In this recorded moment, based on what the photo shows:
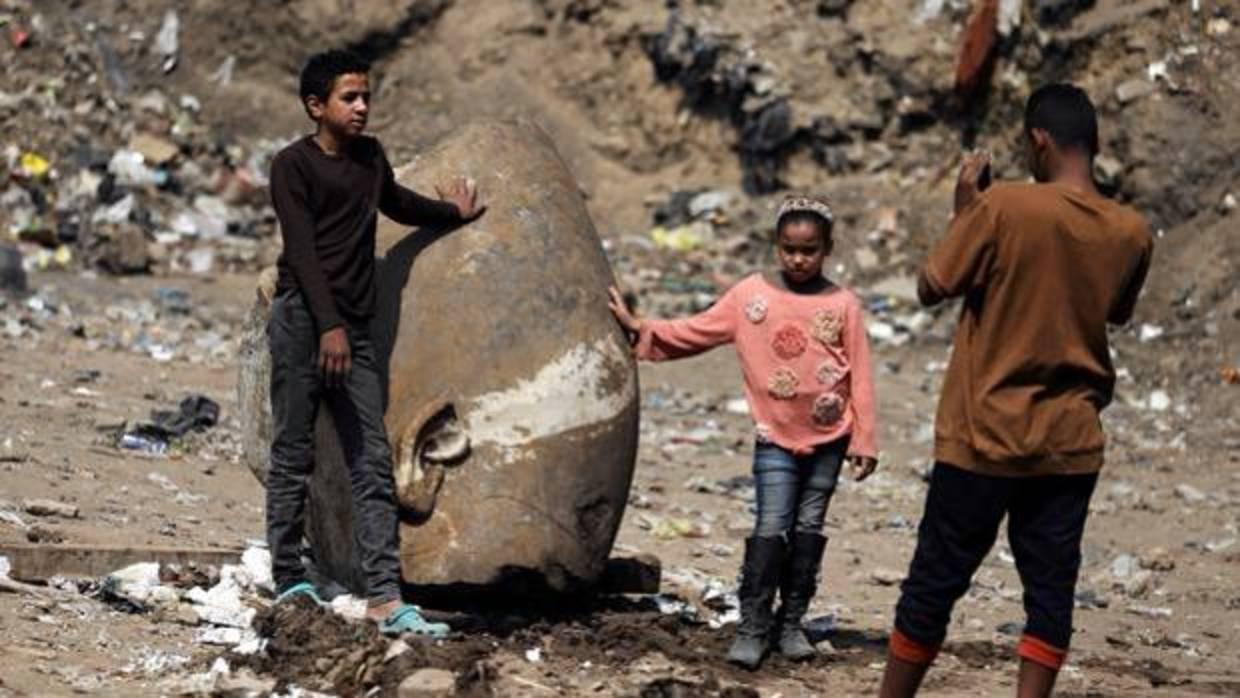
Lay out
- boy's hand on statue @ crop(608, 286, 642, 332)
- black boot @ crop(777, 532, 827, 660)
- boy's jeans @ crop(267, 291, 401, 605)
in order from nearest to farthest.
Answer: boy's jeans @ crop(267, 291, 401, 605), black boot @ crop(777, 532, 827, 660), boy's hand on statue @ crop(608, 286, 642, 332)

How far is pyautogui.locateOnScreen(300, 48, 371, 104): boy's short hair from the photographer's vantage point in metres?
6.08

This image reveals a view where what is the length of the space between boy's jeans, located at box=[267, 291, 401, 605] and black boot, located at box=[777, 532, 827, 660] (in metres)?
1.04

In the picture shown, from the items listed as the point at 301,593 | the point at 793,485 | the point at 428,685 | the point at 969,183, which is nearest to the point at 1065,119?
the point at 969,183

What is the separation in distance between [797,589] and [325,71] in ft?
6.10

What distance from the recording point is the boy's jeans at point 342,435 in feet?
19.6

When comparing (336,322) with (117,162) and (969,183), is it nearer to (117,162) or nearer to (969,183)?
(969,183)

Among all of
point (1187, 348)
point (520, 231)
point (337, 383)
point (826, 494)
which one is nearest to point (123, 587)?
point (337, 383)

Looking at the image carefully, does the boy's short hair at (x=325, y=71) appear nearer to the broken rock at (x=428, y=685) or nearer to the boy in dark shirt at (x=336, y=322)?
the boy in dark shirt at (x=336, y=322)

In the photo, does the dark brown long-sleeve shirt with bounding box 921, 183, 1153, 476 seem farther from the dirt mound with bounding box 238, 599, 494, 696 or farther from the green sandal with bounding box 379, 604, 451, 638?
the green sandal with bounding box 379, 604, 451, 638

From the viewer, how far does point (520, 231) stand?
6363mm

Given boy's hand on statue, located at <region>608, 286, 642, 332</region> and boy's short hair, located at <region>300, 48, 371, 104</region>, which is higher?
boy's short hair, located at <region>300, 48, 371, 104</region>

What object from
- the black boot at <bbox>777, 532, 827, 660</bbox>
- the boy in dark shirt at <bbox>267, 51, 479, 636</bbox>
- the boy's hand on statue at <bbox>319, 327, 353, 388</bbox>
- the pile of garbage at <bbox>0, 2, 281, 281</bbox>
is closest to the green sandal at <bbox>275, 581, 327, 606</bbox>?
the boy in dark shirt at <bbox>267, 51, 479, 636</bbox>

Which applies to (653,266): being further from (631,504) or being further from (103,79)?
(631,504)

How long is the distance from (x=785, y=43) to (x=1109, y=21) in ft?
8.93
